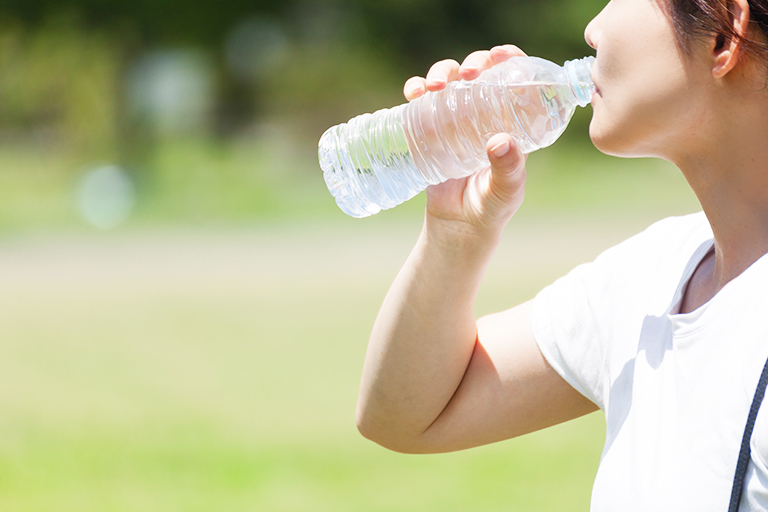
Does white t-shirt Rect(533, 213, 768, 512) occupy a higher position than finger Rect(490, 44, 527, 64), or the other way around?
finger Rect(490, 44, 527, 64)

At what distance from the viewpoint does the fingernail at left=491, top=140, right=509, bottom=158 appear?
141 cm

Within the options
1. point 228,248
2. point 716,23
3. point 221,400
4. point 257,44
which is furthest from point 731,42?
point 257,44

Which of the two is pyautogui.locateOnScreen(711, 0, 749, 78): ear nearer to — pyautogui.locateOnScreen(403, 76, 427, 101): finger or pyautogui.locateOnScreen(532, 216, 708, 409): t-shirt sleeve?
pyautogui.locateOnScreen(532, 216, 708, 409): t-shirt sleeve

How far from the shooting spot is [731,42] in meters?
1.21

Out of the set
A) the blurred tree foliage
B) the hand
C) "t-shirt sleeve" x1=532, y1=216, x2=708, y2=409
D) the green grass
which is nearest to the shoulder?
"t-shirt sleeve" x1=532, y1=216, x2=708, y2=409

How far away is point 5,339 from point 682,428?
691 centimetres

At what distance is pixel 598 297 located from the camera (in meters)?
1.49

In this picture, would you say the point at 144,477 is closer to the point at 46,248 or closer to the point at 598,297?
the point at 598,297

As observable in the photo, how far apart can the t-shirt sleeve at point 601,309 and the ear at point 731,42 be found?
1.12 ft

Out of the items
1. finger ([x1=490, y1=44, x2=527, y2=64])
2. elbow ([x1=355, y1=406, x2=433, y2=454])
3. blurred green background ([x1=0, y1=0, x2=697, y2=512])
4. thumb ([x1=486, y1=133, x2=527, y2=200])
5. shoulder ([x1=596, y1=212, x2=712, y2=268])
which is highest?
blurred green background ([x1=0, y1=0, x2=697, y2=512])

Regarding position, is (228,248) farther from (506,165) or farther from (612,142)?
(612,142)

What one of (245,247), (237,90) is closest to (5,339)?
(245,247)

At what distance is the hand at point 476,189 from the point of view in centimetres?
149

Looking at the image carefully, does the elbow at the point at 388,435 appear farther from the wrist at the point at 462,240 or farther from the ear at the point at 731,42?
the ear at the point at 731,42
